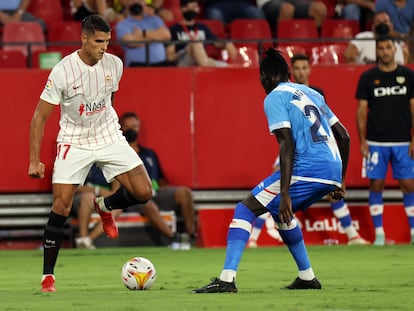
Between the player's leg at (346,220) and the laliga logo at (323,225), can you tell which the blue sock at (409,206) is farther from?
the laliga logo at (323,225)

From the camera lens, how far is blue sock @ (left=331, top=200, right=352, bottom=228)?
16.9 m

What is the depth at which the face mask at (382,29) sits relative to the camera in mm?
17422

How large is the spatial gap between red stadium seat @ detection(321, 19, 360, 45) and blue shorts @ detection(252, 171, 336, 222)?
9.52 meters

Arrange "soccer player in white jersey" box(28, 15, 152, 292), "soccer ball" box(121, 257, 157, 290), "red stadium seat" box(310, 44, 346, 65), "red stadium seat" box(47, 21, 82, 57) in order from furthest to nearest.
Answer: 1. "red stadium seat" box(47, 21, 82, 57)
2. "red stadium seat" box(310, 44, 346, 65)
3. "soccer player in white jersey" box(28, 15, 152, 292)
4. "soccer ball" box(121, 257, 157, 290)

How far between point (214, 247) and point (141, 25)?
355cm

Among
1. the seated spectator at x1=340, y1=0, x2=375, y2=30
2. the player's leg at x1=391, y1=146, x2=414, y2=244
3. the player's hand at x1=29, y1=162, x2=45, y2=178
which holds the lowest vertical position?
the player's leg at x1=391, y1=146, x2=414, y2=244

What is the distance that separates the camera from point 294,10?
1933 centimetres

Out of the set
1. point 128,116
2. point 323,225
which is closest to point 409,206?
point 323,225

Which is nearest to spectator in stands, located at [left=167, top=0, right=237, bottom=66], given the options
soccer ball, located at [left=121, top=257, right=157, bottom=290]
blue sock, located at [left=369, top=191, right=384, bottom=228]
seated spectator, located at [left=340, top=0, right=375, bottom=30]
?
seated spectator, located at [left=340, top=0, right=375, bottom=30]

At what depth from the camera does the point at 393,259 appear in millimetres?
13625

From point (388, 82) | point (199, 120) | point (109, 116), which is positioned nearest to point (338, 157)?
point (109, 116)

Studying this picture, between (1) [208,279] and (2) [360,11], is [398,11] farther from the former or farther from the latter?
(1) [208,279]

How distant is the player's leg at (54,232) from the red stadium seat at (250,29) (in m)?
8.52

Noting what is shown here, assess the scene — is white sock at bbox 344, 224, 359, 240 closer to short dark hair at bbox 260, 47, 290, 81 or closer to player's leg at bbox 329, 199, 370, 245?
player's leg at bbox 329, 199, 370, 245
